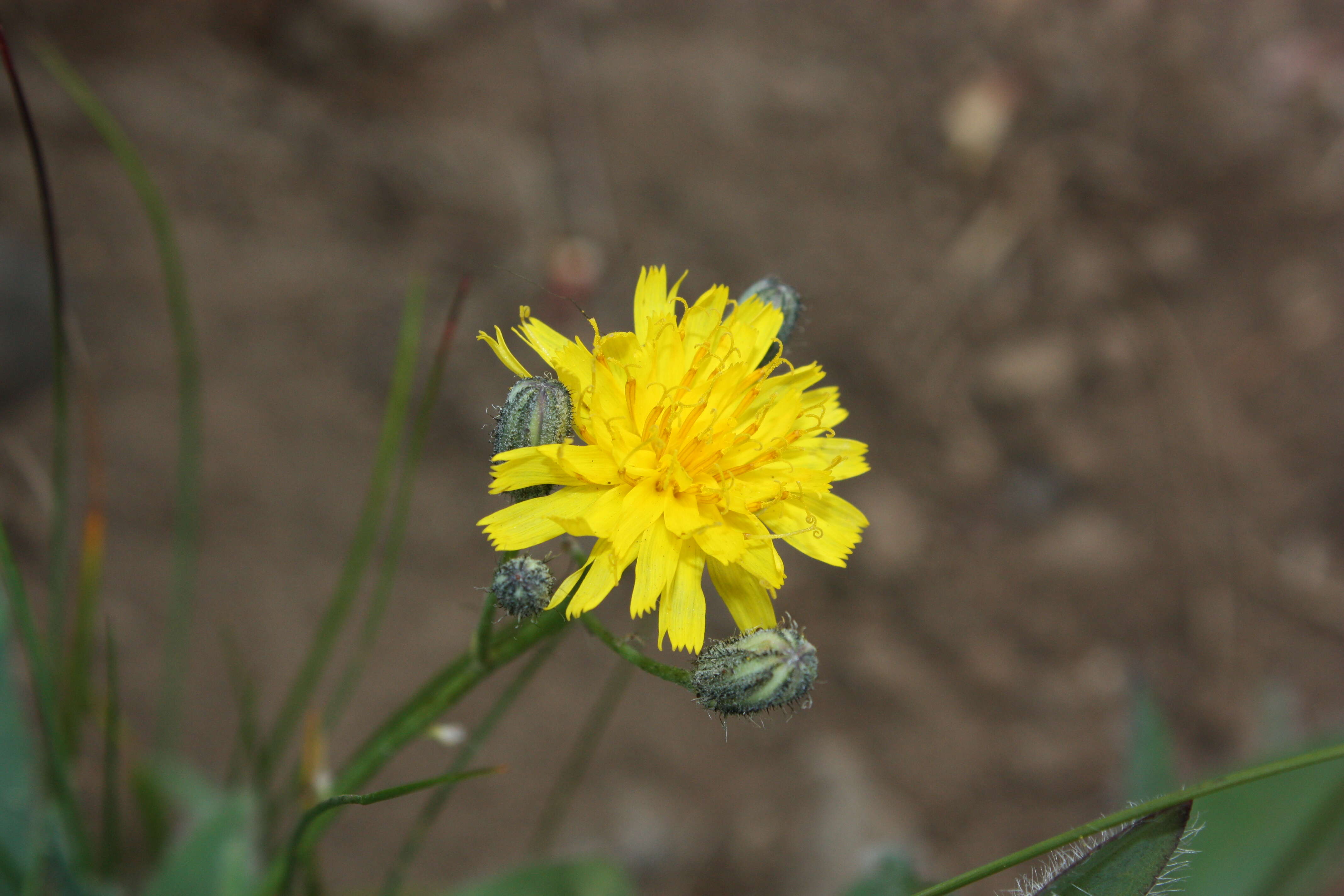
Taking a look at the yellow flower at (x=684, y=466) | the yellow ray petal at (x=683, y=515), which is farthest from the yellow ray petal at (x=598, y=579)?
the yellow ray petal at (x=683, y=515)

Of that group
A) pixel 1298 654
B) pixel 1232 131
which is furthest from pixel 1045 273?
pixel 1298 654

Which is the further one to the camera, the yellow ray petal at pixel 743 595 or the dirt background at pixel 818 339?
the dirt background at pixel 818 339

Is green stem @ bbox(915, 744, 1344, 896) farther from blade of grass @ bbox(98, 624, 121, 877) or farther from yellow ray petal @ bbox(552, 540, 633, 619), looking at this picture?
blade of grass @ bbox(98, 624, 121, 877)

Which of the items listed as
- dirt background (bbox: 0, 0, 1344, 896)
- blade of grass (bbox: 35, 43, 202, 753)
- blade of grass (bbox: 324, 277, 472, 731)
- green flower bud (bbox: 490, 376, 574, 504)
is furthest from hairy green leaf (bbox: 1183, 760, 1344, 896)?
blade of grass (bbox: 35, 43, 202, 753)

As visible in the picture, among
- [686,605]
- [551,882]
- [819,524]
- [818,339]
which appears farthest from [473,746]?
[818,339]

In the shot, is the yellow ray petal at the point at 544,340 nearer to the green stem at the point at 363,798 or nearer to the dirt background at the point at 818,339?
the green stem at the point at 363,798

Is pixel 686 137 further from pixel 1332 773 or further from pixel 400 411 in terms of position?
pixel 1332 773
